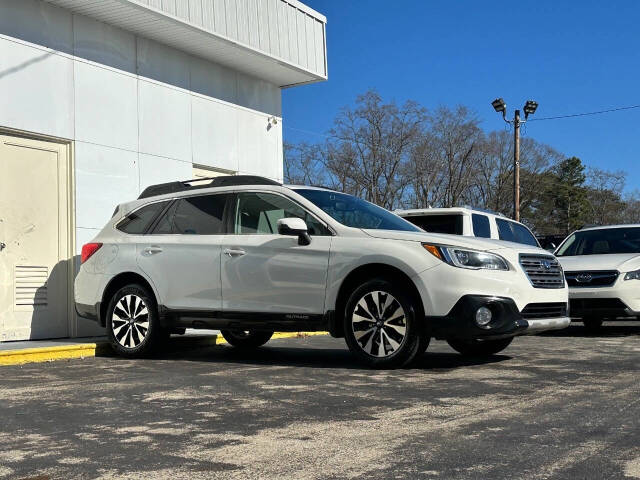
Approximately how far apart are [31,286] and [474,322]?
6.24m

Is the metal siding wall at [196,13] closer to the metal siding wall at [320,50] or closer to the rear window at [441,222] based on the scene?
the metal siding wall at [320,50]

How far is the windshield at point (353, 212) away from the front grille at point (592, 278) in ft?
13.1

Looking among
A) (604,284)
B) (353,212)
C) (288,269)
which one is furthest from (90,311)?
(604,284)

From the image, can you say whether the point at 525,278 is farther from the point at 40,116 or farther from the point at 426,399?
the point at 40,116

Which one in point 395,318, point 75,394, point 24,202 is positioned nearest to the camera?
point 75,394

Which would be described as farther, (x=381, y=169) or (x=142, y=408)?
(x=381, y=169)

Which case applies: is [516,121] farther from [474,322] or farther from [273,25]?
[474,322]

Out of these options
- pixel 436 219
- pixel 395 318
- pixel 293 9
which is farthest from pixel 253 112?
pixel 395 318

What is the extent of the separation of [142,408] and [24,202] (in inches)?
231

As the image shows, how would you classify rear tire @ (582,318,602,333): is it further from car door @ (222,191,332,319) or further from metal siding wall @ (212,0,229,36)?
metal siding wall @ (212,0,229,36)

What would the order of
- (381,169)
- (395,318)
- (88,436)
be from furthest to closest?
(381,169) < (395,318) < (88,436)

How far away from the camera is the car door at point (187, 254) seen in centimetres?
824

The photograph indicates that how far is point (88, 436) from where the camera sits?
14.6ft

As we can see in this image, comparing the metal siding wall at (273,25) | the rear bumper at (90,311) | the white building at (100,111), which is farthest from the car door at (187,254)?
the metal siding wall at (273,25)
